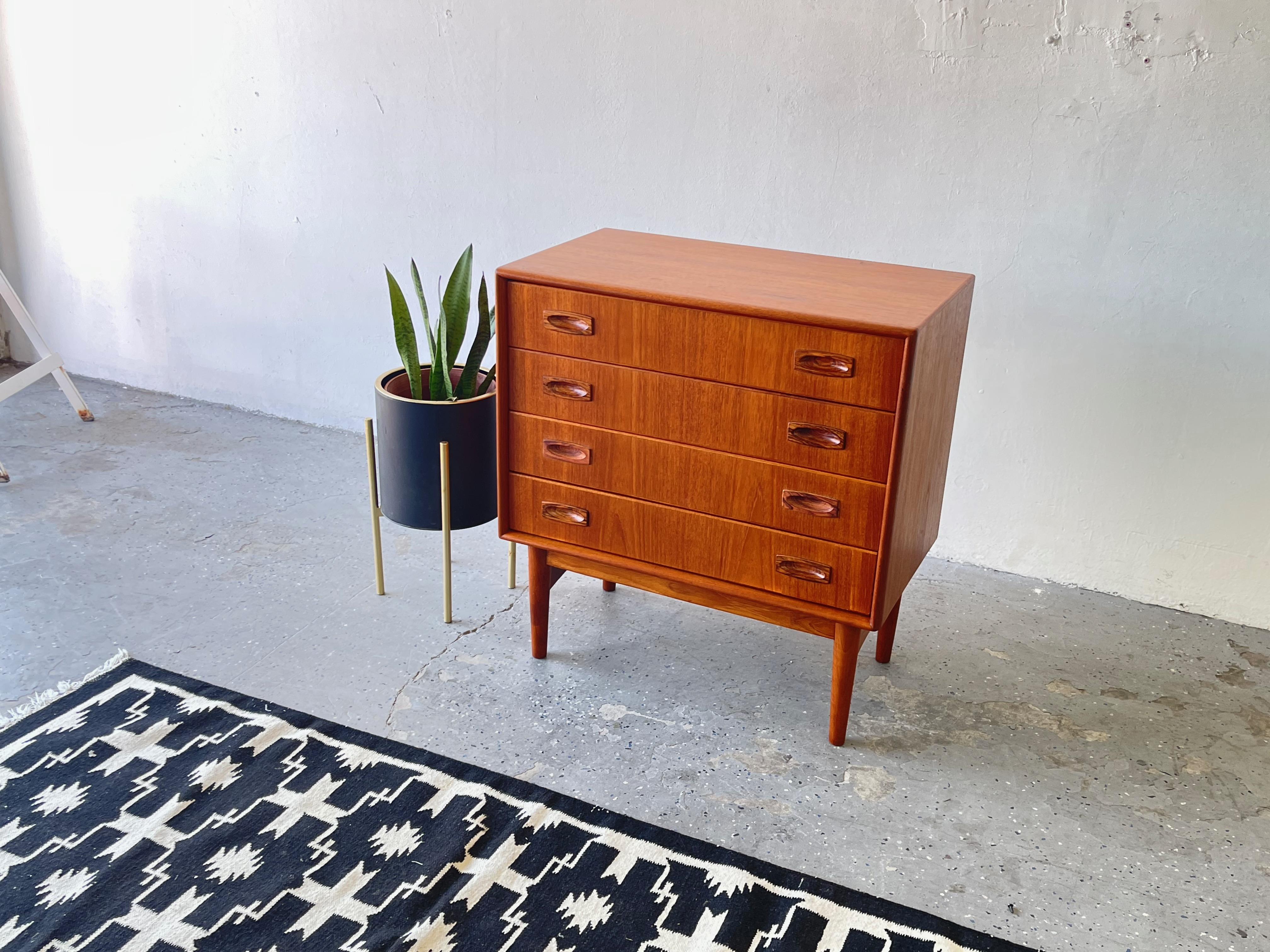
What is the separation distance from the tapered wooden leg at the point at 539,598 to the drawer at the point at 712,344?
1.51 feet

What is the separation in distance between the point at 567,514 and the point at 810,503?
49cm

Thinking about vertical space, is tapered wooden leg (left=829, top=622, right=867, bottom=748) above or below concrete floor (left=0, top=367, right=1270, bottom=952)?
above

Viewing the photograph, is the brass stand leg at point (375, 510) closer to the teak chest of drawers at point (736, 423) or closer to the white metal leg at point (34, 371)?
the teak chest of drawers at point (736, 423)

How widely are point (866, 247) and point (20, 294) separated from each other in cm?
298

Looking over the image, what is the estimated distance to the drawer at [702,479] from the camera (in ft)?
6.02

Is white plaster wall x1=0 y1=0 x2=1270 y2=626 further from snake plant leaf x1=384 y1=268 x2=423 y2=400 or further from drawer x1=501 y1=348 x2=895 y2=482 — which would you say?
drawer x1=501 y1=348 x2=895 y2=482

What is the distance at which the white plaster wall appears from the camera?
230cm

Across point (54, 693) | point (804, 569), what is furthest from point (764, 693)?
point (54, 693)

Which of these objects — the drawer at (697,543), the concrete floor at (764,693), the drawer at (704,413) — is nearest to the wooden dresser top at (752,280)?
the drawer at (704,413)

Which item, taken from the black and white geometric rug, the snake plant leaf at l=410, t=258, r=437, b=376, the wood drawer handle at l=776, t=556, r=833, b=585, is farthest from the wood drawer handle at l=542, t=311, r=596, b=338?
the black and white geometric rug

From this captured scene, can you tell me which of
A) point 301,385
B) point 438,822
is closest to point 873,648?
point 438,822

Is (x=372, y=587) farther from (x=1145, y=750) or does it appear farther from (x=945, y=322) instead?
(x=1145, y=750)

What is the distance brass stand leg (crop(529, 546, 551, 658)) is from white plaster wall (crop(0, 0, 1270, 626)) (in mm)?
1031

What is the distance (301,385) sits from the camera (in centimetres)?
344
